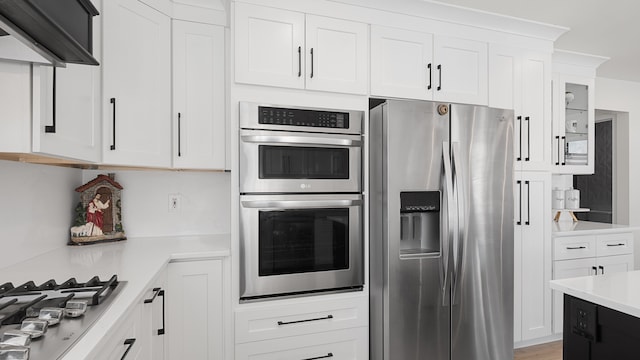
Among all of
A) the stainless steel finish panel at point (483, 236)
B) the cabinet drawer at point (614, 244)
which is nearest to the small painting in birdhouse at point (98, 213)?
the stainless steel finish panel at point (483, 236)

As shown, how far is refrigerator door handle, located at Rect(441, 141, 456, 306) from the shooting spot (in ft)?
6.93

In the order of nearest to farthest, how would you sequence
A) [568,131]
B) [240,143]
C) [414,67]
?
[240,143]
[414,67]
[568,131]

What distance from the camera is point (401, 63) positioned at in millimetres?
Result: 2281

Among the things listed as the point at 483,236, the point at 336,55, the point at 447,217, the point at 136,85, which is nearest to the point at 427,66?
the point at 336,55

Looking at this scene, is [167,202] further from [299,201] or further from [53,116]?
[53,116]

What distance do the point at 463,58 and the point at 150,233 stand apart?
254 centimetres

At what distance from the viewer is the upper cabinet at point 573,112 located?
10.8 ft

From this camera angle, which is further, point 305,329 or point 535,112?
point 535,112

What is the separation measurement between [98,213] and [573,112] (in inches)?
168

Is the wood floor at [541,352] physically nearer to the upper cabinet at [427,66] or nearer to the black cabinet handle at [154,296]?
the upper cabinet at [427,66]

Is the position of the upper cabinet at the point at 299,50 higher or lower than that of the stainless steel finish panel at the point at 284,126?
higher

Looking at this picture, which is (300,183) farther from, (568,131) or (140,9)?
(568,131)

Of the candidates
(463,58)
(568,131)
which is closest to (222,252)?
(463,58)

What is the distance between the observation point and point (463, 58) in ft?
7.97
